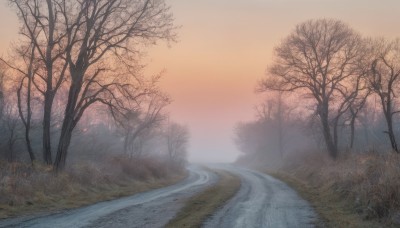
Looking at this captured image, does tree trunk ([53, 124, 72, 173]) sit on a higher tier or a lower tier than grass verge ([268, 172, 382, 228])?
higher

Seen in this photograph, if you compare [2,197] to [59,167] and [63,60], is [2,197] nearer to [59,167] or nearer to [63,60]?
[59,167]

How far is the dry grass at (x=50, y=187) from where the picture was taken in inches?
625

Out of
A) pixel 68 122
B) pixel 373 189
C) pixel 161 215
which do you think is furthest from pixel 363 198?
pixel 68 122

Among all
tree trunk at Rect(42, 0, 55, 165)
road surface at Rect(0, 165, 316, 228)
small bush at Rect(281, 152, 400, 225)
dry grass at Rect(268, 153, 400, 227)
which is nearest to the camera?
road surface at Rect(0, 165, 316, 228)

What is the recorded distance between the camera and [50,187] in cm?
1947

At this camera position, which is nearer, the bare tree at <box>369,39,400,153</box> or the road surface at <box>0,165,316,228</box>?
the road surface at <box>0,165,316,228</box>

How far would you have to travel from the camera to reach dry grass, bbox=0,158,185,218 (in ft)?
52.1

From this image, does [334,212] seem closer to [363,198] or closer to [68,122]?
[363,198]

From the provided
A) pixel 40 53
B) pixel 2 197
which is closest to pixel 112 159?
pixel 40 53

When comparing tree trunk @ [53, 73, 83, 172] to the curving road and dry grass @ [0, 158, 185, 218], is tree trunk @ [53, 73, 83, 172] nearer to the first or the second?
dry grass @ [0, 158, 185, 218]

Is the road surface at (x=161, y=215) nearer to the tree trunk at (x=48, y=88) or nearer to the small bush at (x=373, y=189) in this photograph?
the small bush at (x=373, y=189)

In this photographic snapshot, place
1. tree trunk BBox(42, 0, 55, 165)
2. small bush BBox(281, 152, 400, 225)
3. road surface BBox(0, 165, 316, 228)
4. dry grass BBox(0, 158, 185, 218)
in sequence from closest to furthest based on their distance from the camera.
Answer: road surface BBox(0, 165, 316, 228) → small bush BBox(281, 152, 400, 225) → dry grass BBox(0, 158, 185, 218) → tree trunk BBox(42, 0, 55, 165)

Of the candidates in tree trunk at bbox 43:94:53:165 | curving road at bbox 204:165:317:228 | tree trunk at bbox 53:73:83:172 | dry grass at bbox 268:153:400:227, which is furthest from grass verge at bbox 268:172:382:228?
tree trunk at bbox 43:94:53:165

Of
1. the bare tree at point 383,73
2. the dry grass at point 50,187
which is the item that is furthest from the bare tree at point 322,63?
the dry grass at point 50,187
